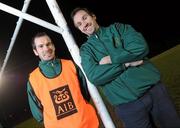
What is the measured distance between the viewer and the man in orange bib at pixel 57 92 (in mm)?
3242

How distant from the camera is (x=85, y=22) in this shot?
3.10m

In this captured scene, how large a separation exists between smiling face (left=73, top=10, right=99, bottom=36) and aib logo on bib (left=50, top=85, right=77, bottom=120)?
1.82ft

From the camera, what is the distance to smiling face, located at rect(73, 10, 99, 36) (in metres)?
3.10

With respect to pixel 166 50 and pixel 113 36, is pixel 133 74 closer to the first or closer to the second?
pixel 113 36

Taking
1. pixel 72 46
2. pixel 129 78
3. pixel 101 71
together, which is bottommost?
pixel 129 78

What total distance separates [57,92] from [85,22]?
643 mm

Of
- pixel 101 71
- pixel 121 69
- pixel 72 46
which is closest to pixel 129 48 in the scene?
pixel 121 69

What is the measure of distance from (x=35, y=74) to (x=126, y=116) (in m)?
0.92

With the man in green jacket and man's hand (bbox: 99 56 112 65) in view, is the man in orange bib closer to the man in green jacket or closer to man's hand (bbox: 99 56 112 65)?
the man in green jacket

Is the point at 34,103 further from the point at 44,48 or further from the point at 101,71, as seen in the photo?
the point at 101,71

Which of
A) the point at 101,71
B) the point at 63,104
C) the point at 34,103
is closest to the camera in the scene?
the point at 101,71

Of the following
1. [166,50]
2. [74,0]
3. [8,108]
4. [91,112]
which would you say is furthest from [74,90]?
[166,50]

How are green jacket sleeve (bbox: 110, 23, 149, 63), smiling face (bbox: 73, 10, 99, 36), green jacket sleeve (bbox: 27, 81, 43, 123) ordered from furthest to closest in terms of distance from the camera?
green jacket sleeve (bbox: 27, 81, 43, 123) → smiling face (bbox: 73, 10, 99, 36) → green jacket sleeve (bbox: 110, 23, 149, 63)

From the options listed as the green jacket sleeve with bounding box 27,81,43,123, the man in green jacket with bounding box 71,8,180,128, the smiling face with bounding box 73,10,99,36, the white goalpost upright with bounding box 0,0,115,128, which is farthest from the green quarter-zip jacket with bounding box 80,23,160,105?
the green jacket sleeve with bounding box 27,81,43,123
